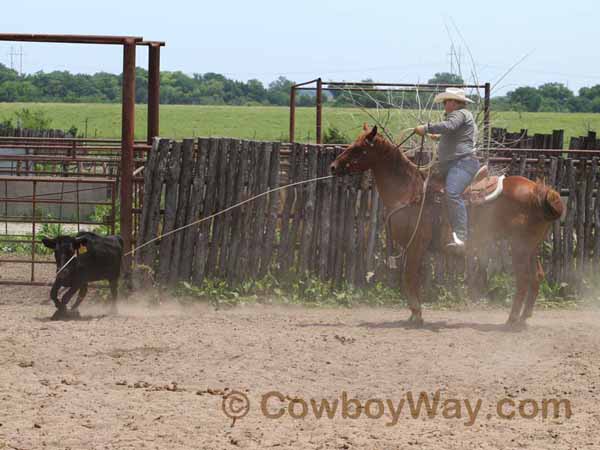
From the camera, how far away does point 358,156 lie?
931cm

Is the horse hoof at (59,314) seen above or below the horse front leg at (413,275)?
below

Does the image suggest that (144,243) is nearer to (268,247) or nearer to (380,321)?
(268,247)

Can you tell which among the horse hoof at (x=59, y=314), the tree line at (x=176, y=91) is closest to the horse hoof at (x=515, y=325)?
the horse hoof at (x=59, y=314)

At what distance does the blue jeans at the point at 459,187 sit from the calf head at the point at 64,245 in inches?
136

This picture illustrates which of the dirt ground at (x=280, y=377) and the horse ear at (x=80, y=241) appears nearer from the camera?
the dirt ground at (x=280, y=377)

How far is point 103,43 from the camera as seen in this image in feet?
34.4

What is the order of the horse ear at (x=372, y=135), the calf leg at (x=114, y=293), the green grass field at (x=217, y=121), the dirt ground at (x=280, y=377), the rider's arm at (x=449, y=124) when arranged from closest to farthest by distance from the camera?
the dirt ground at (x=280, y=377) → the rider's arm at (x=449, y=124) → the horse ear at (x=372, y=135) → the calf leg at (x=114, y=293) → the green grass field at (x=217, y=121)

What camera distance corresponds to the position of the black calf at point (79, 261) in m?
9.44

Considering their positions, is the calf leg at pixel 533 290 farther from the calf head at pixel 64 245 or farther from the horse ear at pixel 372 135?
the calf head at pixel 64 245

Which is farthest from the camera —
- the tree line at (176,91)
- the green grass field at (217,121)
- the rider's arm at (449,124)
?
the tree line at (176,91)

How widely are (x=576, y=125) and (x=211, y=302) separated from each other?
2788 inches

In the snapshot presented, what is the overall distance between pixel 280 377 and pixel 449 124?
315cm

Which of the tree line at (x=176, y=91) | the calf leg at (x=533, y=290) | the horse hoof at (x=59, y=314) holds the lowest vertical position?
the horse hoof at (x=59, y=314)

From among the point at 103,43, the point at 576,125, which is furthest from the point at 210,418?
the point at 576,125
